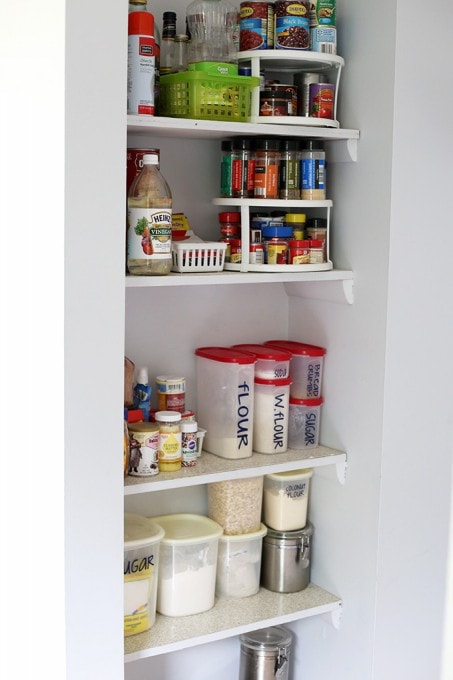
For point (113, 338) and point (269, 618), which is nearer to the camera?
point (113, 338)

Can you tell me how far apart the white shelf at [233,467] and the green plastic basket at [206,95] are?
0.80 metres

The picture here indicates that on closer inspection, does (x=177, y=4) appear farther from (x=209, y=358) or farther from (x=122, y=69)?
(x=209, y=358)

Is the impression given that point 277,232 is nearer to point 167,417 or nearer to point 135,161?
point 135,161

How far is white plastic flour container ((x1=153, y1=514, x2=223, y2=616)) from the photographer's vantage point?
2.27 meters

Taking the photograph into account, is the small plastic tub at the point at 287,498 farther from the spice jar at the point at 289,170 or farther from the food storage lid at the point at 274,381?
the spice jar at the point at 289,170

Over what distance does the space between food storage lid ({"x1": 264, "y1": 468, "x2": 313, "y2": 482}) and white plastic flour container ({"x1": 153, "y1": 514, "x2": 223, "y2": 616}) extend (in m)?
0.22

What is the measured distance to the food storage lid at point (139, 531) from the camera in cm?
216

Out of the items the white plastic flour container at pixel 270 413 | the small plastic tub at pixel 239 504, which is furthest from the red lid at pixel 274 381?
the small plastic tub at pixel 239 504

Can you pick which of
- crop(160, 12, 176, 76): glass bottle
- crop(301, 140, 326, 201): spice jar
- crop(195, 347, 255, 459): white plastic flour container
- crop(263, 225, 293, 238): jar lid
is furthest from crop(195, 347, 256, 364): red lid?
crop(160, 12, 176, 76): glass bottle

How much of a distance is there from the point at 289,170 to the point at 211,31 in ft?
1.20

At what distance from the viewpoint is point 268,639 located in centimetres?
254
